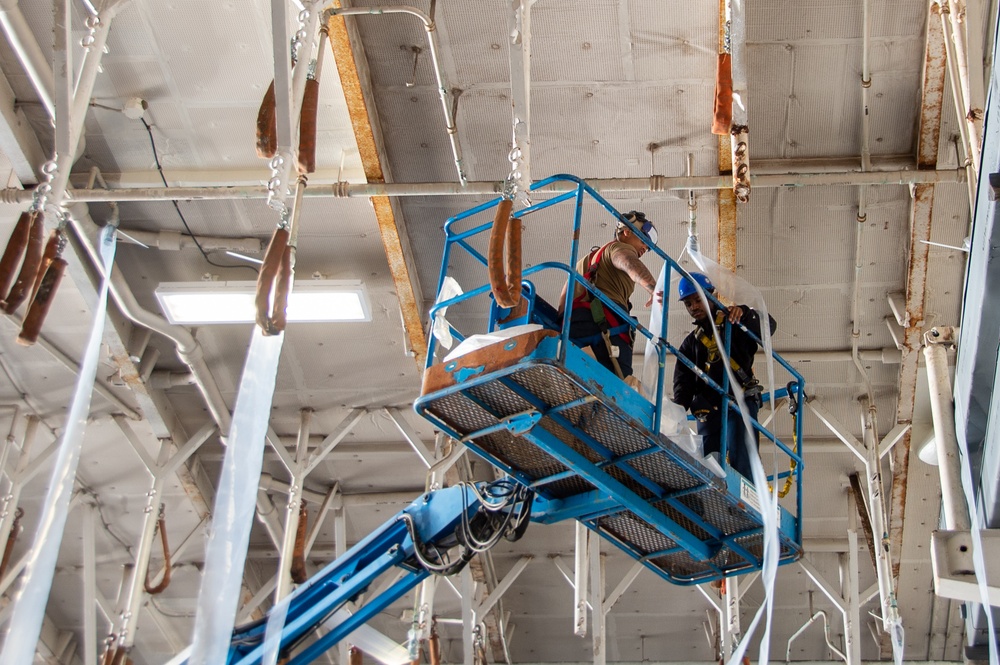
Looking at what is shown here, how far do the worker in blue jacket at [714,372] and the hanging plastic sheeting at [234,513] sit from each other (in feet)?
12.5

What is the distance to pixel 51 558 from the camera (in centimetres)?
674

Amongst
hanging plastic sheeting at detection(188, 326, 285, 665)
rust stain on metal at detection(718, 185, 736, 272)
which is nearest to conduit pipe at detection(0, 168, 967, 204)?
rust stain on metal at detection(718, 185, 736, 272)

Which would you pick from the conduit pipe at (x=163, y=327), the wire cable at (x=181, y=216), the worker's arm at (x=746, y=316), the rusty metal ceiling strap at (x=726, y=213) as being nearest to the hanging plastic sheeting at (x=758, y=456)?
the worker's arm at (x=746, y=316)

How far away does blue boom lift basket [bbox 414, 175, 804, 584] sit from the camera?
7316 millimetres

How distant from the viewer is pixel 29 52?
10.8m

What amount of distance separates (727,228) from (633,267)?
3414 millimetres

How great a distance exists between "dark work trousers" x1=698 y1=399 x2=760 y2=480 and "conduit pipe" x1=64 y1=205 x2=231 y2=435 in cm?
620

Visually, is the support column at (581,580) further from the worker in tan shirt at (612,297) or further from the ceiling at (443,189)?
the worker in tan shirt at (612,297)

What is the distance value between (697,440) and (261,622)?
12.9ft

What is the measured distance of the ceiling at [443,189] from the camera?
35.6 feet

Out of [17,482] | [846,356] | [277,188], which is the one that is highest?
[277,188]

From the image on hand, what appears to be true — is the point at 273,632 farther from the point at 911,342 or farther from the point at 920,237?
the point at 911,342

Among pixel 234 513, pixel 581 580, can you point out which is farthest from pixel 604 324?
pixel 581 580

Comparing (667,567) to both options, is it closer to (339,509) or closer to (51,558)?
(51,558)
